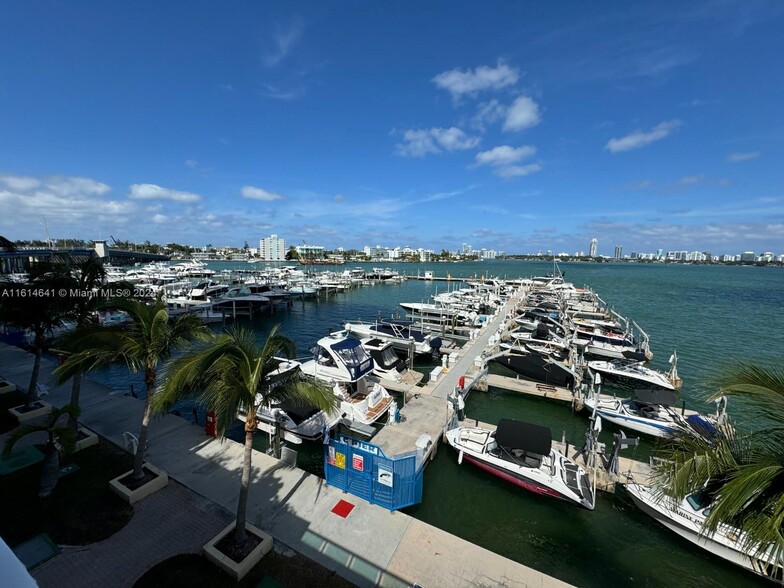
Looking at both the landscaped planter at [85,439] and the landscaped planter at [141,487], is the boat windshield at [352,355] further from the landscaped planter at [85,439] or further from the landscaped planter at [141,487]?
the landscaped planter at [85,439]

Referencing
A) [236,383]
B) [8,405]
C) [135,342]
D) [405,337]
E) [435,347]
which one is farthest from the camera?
[405,337]

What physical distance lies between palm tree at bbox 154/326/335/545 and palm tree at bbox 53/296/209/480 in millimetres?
1527

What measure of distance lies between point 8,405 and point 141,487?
11.4m

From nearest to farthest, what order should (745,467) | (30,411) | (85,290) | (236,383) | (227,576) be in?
(745,467) → (236,383) → (227,576) → (85,290) → (30,411)

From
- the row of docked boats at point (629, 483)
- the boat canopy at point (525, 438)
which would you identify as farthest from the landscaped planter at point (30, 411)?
the boat canopy at point (525, 438)

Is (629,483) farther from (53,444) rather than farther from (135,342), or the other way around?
(53,444)

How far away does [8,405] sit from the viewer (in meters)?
15.1

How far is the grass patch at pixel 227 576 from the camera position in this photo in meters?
7.21

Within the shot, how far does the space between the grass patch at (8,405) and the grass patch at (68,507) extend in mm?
4341

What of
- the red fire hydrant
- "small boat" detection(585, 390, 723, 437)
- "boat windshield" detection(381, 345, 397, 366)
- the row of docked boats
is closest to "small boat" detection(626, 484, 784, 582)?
the row of docked boats

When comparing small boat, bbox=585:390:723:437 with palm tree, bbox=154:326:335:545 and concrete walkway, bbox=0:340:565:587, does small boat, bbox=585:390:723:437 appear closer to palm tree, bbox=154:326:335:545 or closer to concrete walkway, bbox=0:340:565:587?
concrete walkway, bbox=0:340:565:587

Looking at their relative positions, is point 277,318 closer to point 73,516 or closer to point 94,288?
point 94,288

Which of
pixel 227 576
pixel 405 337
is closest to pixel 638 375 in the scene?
pixel 405 337

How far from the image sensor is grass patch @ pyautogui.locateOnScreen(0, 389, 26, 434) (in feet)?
43.3
